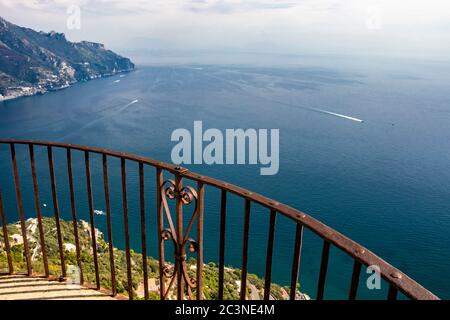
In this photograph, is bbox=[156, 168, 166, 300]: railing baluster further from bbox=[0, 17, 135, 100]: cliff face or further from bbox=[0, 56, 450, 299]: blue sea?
bbox=[0, 17, 135, 100]: cliff face

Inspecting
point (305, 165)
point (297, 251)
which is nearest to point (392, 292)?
point (297, 251)

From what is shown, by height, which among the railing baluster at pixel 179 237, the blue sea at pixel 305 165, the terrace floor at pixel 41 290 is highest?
the railing baluster at pixel 179 237

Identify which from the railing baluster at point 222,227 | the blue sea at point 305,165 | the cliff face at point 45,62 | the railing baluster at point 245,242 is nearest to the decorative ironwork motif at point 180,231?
the railing baluster at point 222,227

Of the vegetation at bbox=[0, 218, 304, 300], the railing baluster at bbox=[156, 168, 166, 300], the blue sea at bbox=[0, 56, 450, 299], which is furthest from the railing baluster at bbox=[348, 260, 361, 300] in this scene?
the blue sea at bbox=[0, 56, 450, 299]

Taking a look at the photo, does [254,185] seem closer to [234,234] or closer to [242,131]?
[234,234]

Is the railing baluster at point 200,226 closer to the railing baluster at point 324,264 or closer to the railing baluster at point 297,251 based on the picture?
the railing baluster at point 297,251

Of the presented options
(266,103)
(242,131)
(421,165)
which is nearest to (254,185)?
(242,131)

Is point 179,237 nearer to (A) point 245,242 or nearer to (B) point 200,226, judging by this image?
(B) point 200,226
